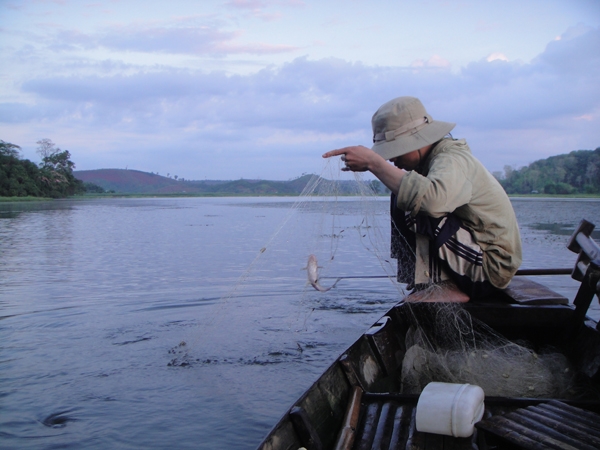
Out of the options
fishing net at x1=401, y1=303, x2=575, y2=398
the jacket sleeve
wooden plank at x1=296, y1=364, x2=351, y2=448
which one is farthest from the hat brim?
wooden plank at x1=296, y1=364, x2=351, y2=448

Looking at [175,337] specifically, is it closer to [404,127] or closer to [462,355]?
[462,355]

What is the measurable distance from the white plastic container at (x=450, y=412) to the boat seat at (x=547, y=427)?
0.07 metres

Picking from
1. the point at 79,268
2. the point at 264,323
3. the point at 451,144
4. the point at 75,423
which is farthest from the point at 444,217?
the point at 79,268

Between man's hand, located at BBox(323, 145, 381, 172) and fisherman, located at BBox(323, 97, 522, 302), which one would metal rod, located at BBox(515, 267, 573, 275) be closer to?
fisherman, located at BBox(323, 97, 522, 302)

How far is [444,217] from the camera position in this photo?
3.22 metres

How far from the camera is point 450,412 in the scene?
2543 mm

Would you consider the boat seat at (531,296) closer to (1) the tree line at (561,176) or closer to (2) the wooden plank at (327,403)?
(2) the wooden plank at (327,403)

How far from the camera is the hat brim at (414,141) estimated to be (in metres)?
3.29

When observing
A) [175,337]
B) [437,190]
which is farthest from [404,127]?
[175,337]

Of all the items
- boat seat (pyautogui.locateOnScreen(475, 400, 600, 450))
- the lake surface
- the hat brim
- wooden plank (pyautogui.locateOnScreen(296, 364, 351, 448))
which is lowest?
the lake surface

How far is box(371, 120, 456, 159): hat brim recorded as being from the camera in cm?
329

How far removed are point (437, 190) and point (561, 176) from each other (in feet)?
245

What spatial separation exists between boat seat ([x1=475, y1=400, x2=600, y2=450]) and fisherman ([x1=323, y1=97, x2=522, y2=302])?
0.97 m

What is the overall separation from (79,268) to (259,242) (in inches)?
229
